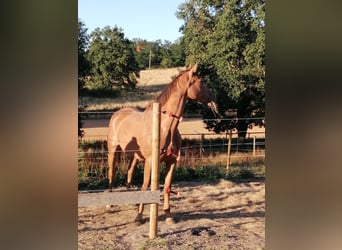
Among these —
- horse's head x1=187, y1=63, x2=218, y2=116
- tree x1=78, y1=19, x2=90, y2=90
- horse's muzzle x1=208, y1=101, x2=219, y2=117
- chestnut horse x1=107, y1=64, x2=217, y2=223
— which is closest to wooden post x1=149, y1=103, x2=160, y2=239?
chestnut horse x1=107, y1=64, x2=217, y2=223

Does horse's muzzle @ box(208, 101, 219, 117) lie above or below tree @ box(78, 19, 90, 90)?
below

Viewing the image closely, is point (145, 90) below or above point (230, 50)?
below

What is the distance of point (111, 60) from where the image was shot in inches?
123

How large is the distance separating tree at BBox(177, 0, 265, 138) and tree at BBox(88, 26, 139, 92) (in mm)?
400

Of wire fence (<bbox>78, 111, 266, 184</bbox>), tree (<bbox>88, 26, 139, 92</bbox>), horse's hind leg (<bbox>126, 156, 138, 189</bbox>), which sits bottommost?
horse's hind leg (<bbox>126, 156, 138, 189</bbox>)

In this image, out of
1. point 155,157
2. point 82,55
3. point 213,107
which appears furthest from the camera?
point 213,107

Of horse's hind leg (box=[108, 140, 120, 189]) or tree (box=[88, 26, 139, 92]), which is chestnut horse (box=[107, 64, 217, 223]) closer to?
horse's hind leg (box=[108, 140, 120, 189])

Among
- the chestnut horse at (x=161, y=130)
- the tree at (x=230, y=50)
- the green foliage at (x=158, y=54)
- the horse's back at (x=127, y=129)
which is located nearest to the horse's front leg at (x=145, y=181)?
the chestnut horse at (x=161, y=130)

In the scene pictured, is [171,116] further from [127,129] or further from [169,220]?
[169,220]

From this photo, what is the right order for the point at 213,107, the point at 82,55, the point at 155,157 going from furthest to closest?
1. the point at 213,107
2. the point at 155,157
3. the point at 82,55

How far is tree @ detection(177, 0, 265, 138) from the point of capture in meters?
3.20

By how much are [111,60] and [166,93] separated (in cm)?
43

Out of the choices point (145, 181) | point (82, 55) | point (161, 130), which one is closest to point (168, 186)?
point (145, 181)
